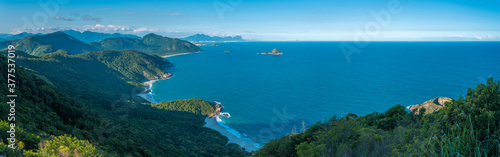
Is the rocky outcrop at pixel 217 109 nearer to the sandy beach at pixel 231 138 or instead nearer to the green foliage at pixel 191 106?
the green foliage at pixel 191 106

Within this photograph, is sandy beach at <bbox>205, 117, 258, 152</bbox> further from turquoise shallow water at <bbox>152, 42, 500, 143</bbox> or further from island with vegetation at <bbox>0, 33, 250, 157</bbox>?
turquoise shallow water at <bbox>152, 42, 500, 143</bbox>

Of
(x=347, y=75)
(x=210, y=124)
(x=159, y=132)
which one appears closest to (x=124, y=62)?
(x=210, y=124)

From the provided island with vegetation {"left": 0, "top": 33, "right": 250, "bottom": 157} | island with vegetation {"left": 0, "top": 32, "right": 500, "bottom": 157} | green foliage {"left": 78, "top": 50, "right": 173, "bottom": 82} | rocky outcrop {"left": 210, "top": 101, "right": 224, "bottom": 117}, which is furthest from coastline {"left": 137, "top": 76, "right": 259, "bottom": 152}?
green foliage {"left": 78, "top": 50, "right": 173, "bottom": 82}

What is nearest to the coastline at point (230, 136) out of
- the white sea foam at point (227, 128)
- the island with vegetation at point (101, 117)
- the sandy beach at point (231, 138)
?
the sandy beach at point (231, 138)

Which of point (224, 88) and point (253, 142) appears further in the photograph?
point (224, 88)

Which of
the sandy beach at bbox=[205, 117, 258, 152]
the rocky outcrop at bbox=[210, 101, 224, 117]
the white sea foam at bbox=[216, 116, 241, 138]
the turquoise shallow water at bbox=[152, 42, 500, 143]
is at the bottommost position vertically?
the sandy beach at bbox=[205, 117, 258, 152]

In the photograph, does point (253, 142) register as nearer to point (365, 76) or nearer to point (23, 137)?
point (23, 137)
